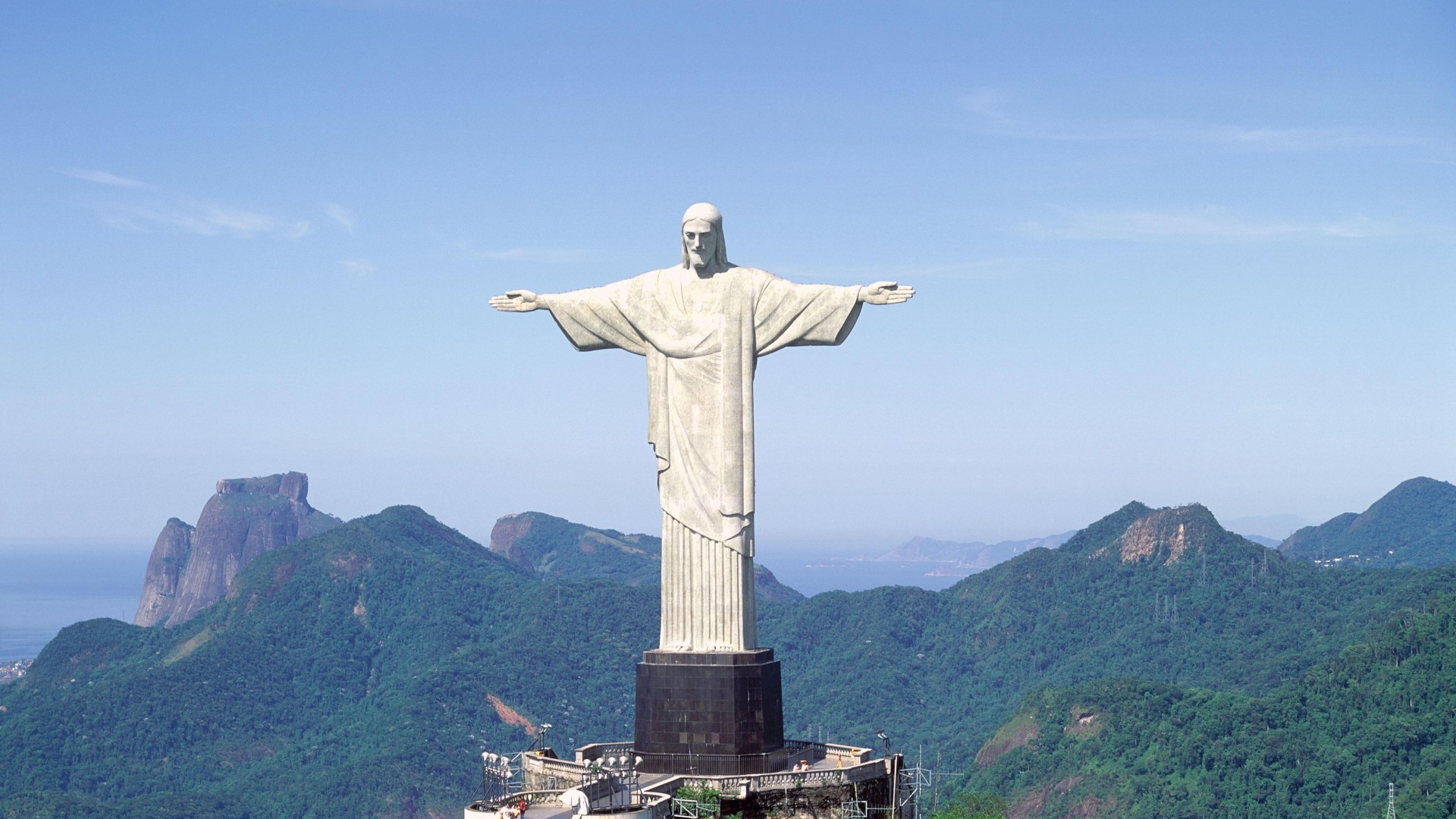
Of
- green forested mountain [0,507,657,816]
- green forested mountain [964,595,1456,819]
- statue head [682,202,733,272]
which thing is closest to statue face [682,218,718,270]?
statue head [682,202,733,272]

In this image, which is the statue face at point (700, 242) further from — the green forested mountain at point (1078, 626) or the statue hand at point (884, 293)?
the green forested mountain at point (1078, 626)

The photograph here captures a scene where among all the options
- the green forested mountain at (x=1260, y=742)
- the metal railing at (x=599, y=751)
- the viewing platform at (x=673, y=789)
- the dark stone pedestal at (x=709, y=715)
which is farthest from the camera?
the green forested mountain at (x=1260, y=742)

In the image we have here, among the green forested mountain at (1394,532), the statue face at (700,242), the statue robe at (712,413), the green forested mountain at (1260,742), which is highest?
the green forested mountain at (1394,532)

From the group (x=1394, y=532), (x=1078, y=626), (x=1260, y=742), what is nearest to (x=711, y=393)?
(x=1260, y=742)

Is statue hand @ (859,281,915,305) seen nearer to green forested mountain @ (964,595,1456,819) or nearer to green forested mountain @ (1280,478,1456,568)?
green forested mountain @ (964,595,1456,819)

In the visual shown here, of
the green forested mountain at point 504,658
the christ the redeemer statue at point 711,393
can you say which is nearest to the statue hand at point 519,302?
the christ the redeemer statue at point 711,393

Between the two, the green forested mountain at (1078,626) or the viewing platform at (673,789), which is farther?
the green forested mountain at (1078,626)
